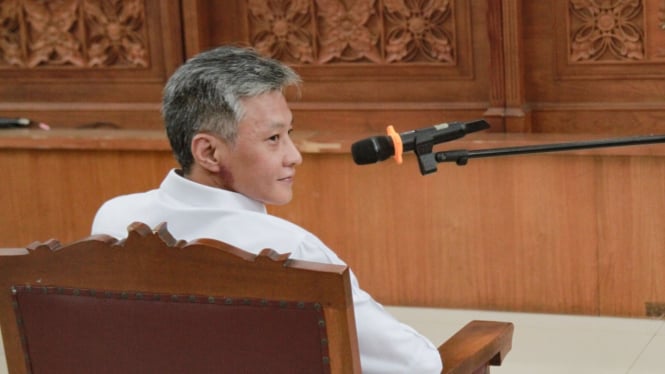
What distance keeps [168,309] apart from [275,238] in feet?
0.69

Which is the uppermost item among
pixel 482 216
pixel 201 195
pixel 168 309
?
pixel 201 195

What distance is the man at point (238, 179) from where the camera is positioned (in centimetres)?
199

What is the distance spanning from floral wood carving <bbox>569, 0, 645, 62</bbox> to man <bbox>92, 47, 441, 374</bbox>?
209cm

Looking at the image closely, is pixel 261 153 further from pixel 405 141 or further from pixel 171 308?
pixel 171 308

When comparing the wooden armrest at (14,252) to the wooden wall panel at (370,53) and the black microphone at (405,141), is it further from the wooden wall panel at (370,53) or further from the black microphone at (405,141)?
the wooden wall panel at (370,53)

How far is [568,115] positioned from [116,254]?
257 cm

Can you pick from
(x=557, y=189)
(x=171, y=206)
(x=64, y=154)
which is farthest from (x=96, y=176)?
(x=171, y=206)

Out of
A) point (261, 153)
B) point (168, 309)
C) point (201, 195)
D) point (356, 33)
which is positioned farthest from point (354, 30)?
point (168, 309)

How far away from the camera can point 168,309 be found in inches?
74.4

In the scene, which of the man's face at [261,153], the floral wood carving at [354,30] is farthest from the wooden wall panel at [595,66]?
the man's face at [261,153]

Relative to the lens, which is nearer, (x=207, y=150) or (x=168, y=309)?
(x=168, y=309)

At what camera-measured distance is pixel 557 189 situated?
3961 millimetres

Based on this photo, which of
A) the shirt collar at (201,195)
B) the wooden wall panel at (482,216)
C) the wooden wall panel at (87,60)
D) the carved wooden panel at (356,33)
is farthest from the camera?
the wooden wall panel at (87,60)

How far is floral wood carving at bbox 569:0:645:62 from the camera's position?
3.99 metres
